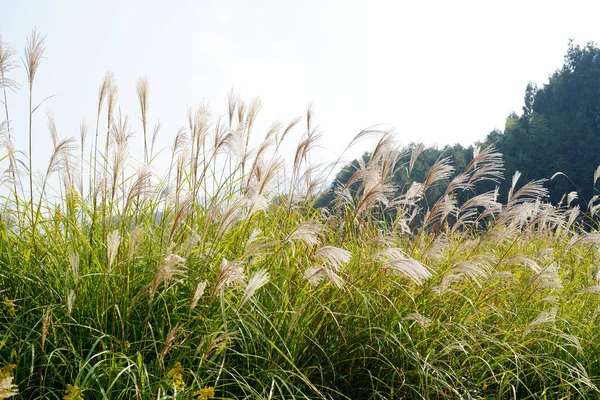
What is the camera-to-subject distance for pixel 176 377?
2.34m

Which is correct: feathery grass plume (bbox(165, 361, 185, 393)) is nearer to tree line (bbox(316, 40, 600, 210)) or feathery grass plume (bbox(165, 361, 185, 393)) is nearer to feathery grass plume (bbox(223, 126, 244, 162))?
feathery grass plume (bbox(223, 126, 244, 162))

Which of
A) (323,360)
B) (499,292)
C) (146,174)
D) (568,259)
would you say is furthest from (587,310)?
(146,174)

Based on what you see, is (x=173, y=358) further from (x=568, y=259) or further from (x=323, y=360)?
(x=568, y=259)

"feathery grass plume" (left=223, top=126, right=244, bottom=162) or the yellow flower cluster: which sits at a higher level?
"feathery grass plume" (left=223, top=126, right=244, bottom=162)

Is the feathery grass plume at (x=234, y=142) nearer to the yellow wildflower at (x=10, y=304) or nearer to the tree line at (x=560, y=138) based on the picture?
the yellow wildflower at (x=10, y=304)

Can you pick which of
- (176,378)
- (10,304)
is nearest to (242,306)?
(176,378)

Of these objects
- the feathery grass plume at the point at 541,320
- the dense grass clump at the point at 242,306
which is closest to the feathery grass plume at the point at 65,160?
the dense grass clump at the point at 242,306

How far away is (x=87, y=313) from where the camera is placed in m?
2.70

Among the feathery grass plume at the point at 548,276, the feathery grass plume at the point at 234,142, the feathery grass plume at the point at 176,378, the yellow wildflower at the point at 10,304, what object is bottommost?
the feathery grass plume at the point at 176,378

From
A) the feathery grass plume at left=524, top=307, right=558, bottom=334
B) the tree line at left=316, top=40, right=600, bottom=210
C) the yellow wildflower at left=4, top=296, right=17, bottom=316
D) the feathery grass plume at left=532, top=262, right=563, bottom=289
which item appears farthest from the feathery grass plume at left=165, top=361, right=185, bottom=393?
the tree line at left=316, top=40, right=600, bottom=210

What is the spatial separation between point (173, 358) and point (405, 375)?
1.11m

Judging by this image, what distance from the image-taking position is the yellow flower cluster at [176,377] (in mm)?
2248

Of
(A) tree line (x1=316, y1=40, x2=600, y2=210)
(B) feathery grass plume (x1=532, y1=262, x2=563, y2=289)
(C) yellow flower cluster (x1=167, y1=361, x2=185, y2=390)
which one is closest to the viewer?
(C) yellow flower cluster (x1=167, y1=361, x2=185, y2=390)

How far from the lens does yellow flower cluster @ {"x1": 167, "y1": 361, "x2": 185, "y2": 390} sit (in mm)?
2248
